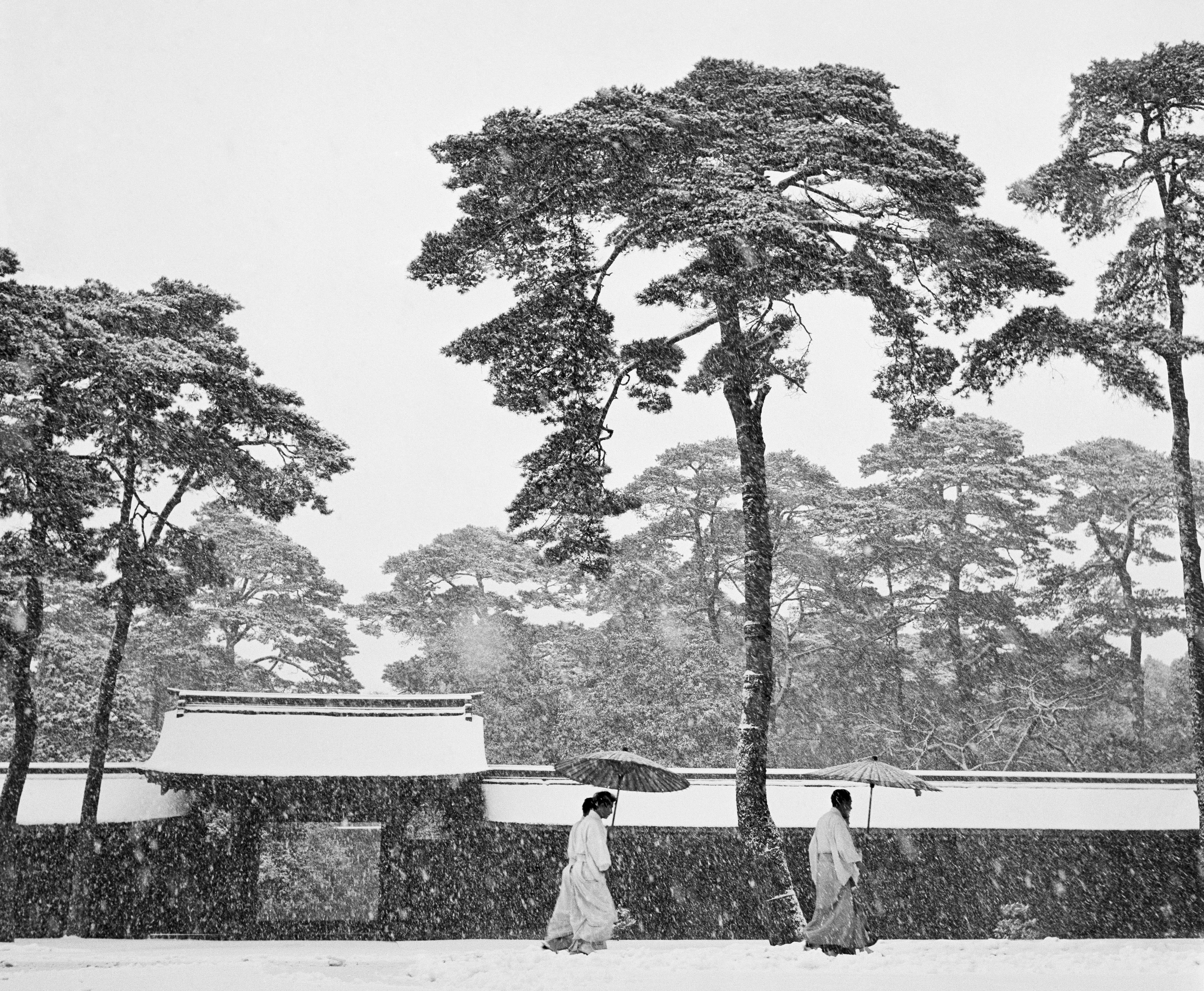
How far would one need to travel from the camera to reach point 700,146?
11.5 meters

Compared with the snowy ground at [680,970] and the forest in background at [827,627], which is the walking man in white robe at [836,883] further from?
the forest in background at [827,627]

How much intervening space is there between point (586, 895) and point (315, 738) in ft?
23.8

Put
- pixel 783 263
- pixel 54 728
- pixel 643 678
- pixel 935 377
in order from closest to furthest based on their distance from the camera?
pixel 783 263, pixel 935 377, pixel 54 728, pixel 643 678

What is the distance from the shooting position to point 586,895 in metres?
8.29

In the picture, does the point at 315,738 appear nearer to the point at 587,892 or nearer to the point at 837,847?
the point at 587,892

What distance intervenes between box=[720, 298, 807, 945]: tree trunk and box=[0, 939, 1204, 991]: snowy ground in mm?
1420

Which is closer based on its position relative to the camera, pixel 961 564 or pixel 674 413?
pixel 961 564

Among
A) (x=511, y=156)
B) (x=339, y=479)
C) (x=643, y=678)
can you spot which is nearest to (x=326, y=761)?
(x=511, y=156)

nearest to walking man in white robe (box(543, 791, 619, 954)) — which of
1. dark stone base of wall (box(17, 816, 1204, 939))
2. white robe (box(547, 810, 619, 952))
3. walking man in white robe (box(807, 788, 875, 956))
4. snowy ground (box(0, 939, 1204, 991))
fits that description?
white robe (box(547, 810, 619, 952))

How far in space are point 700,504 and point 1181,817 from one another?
1506cm

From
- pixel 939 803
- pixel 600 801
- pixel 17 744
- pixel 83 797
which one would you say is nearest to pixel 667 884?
pixel 939 803

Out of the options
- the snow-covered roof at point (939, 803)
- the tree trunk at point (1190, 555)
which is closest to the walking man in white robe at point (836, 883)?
the snow-covered roof at point (939, 803)

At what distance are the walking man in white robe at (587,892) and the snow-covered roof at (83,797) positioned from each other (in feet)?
26.3

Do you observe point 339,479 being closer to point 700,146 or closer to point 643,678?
point 643,678
